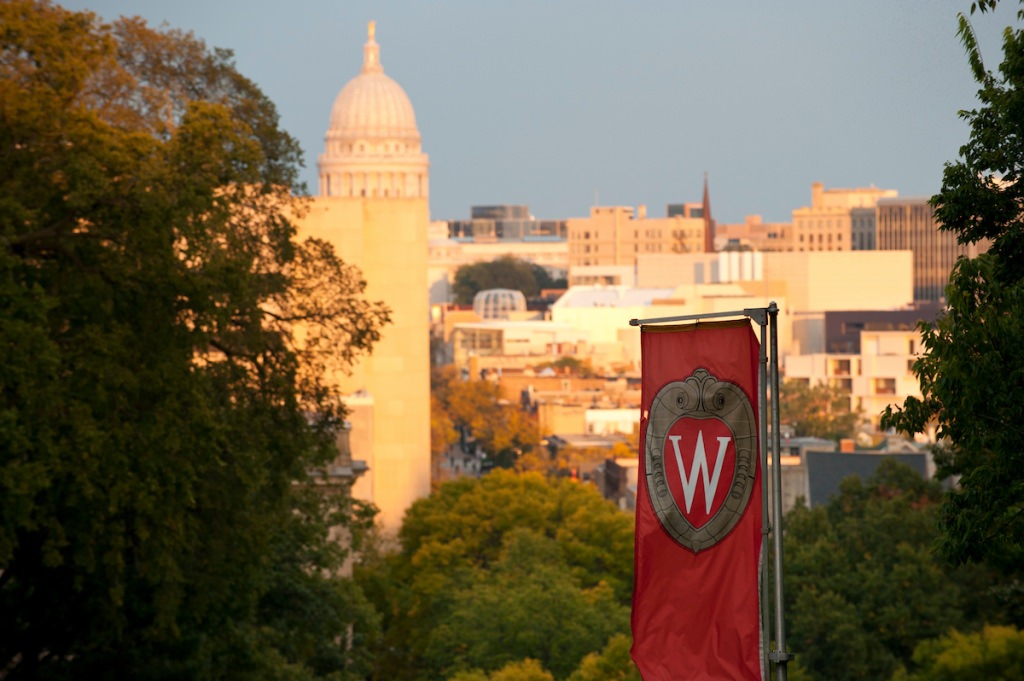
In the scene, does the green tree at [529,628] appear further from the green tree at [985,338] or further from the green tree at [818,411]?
the green tree at [818,411]

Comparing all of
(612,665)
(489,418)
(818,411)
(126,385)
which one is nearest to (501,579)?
(612,665)

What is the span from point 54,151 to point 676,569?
14765 mm

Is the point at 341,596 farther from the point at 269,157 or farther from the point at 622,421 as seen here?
the point at 622,421

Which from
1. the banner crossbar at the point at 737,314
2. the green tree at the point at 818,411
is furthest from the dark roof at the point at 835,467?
the banner crossbar at the point at 737,314

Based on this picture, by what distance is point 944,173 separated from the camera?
1788 centimetres

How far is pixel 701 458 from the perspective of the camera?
42.5ft

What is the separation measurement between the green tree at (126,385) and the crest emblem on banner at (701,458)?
10718 mm

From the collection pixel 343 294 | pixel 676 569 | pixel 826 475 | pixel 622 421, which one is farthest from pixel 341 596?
pixel 622 421

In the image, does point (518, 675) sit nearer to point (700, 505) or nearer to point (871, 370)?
point (700, 505)

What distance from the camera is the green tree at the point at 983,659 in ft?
115

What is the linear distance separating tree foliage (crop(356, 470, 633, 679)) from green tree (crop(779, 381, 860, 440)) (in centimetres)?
6153

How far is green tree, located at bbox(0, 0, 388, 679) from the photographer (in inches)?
933

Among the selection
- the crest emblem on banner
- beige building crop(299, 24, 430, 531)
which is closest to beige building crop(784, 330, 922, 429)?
beige building crop(299, 24, 430, 531)

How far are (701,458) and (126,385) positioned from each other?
1314cm
